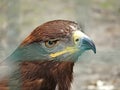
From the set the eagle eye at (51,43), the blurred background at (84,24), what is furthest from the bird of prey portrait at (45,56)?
the blurred background at (84,24)

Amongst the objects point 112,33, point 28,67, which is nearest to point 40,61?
point 28,67

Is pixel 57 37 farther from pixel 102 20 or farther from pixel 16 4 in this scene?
pixel 102 20

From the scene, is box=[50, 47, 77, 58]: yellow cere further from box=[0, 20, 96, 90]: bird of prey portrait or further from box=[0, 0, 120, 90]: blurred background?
box=[0, 0, 120, 90]: blurred background

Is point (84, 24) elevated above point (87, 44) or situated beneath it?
situated beneath

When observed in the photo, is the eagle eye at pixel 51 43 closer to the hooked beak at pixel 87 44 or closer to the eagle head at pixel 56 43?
the eagle head at pixel 56 43

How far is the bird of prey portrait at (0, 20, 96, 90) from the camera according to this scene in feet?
10.4

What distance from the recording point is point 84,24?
4.17 metres

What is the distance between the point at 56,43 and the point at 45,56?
10cm

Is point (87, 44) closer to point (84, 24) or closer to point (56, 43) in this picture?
point (56, 43)

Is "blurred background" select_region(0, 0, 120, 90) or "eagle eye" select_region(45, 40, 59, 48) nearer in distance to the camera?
"eagle eye" select_region(45, 40, 59, 48)

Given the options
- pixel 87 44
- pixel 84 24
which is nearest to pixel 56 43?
pixel 87 44

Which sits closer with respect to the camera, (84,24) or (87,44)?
(87,44)

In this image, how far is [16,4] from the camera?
4742 mm

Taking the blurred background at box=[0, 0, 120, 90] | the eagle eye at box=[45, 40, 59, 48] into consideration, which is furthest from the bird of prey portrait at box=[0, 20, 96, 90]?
the blurred background at box=[0, 0, 120, 90]
